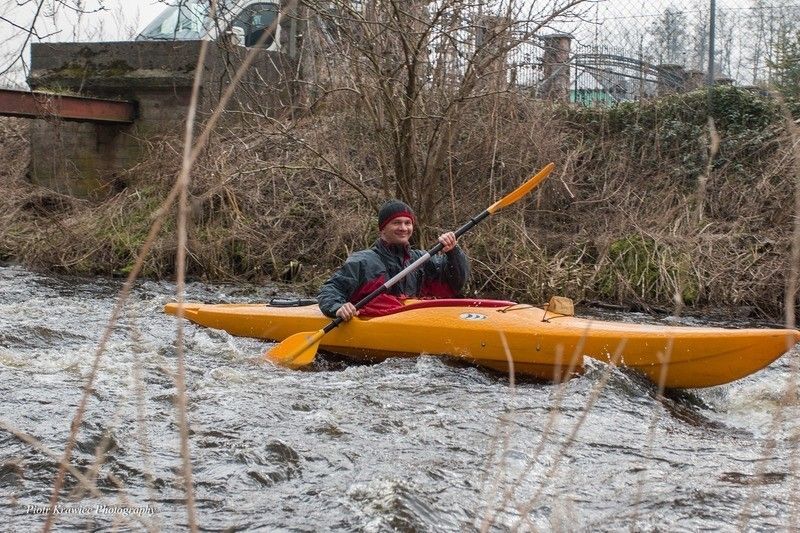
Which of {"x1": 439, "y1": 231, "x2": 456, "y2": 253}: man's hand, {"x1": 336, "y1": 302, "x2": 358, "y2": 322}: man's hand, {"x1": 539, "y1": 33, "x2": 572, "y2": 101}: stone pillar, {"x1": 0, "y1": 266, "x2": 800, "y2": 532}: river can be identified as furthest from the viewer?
{"x1": 539, "y1": 33, "x2": 572, "y2": 101}: stone pillar

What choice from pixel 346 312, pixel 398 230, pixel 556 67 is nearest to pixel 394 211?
pixel 398 230

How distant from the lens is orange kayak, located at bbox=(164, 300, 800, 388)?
4523 millimetres

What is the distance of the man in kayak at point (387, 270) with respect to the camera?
19.1ft

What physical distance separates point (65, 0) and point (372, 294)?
229 cm

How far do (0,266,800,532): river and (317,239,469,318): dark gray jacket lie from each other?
398 mm

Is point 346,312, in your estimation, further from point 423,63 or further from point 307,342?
point 423,63

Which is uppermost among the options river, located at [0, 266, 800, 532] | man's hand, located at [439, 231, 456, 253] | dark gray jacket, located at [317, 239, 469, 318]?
man's hand, located at [439, 231, 456, 253]

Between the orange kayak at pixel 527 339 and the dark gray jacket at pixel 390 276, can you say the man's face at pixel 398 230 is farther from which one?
the orange kayak at pixel 527 339

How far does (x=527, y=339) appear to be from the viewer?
5.05 meters

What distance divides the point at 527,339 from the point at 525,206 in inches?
180

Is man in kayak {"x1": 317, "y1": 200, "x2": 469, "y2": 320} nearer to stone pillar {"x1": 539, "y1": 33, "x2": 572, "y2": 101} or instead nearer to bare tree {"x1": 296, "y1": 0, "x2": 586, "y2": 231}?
bare tree {"x1": 296, "y1": 0, "x2": 586, "y2": 231}

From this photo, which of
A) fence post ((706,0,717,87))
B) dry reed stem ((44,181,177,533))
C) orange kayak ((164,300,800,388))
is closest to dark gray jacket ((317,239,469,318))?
orange kayak ((164,300,800,388))

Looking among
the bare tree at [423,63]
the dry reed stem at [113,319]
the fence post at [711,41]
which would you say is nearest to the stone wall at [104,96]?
the bare tree at [423,63]

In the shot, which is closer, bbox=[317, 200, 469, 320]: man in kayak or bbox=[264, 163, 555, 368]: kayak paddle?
bbox=[264, 163, 555, 368]: kayak paddle
